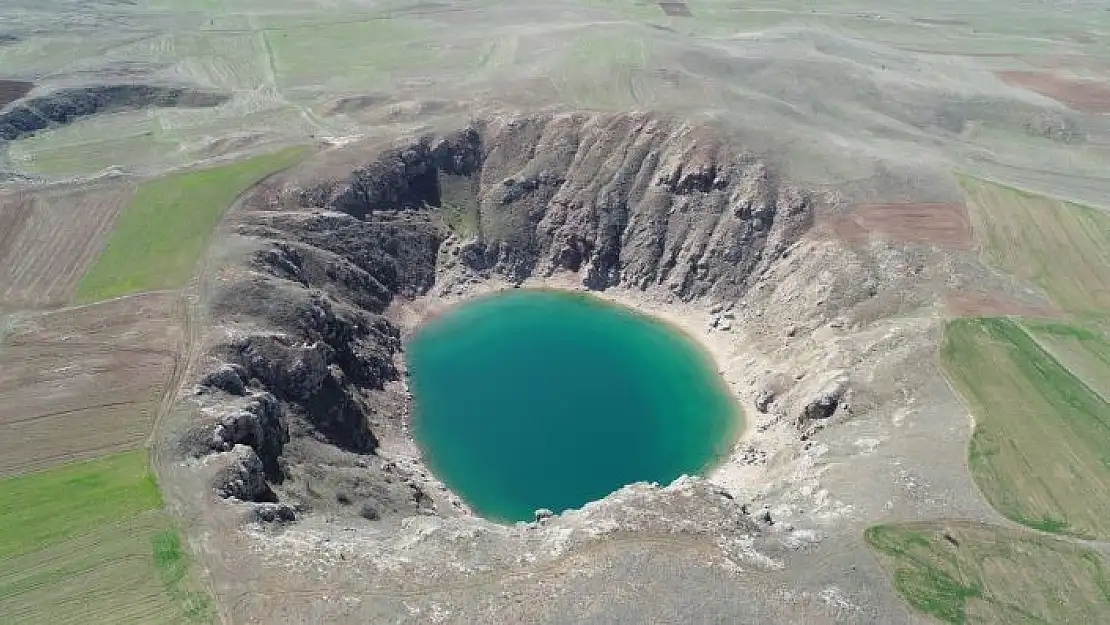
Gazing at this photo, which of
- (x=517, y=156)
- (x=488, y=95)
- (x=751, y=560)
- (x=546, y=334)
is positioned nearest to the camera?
(x=751, y=560)

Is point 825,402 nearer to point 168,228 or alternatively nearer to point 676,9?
point 168,228

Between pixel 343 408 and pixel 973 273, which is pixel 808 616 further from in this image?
pixel 973 273

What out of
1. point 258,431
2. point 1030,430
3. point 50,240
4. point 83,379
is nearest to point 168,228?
point 50,240

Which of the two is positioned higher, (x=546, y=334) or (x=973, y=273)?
(x=973, y=273)

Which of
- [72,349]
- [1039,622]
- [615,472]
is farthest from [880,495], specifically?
[72,349]

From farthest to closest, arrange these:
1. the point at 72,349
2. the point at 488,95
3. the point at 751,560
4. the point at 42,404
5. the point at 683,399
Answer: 1. the point at 488,95
2. the point at 683,399
3. the point at 72,349
4. the point at 42,404
5. the point at 751,560

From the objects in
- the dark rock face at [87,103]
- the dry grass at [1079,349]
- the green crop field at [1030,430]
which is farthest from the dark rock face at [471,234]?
the dark rock face at [87,103]

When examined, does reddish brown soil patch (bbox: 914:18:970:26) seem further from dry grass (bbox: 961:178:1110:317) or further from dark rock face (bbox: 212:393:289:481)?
dark rock face (bbox: 212:393:289:481)
